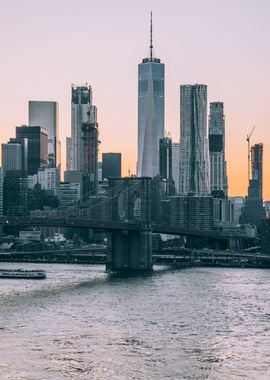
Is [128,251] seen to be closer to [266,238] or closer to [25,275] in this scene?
[25,275]

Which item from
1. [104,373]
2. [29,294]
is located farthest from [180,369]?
[29,294]

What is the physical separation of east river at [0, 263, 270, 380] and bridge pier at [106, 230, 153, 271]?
16.0 meters

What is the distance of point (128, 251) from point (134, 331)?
41510 mm

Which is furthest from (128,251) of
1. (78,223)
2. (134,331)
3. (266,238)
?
(134,331)

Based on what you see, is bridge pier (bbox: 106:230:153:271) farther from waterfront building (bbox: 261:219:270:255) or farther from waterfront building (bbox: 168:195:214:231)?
waterfront building (bbox: 168:195:214:231)

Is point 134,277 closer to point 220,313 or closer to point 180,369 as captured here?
point 220,313

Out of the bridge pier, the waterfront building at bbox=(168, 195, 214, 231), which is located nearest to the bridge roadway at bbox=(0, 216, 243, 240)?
the bridge pier

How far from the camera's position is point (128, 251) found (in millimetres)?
82125

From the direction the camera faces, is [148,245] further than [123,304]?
Yes

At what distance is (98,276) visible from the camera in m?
74.5

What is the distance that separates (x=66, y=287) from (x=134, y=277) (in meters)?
10.7

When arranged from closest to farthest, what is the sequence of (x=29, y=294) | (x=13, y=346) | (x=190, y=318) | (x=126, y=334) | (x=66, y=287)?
(x=13, y=346), (x=126, y=334), (x=190, y=318), (x=29, y=294), (x=66, y=287)

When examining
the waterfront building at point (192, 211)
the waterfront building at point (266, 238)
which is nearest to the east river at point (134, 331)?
the waterfront building at point (266, 238)

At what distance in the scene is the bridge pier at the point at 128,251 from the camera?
81375mm
